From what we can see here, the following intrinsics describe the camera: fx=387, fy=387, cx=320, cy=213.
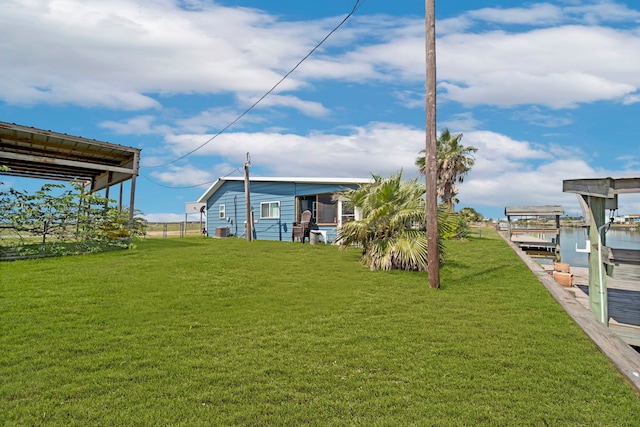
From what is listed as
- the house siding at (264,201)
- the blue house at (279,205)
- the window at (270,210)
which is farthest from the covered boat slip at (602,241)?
the window at (270,210)

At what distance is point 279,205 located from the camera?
18516 mm

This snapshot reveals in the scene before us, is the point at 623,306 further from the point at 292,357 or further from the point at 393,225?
the point at 292,357

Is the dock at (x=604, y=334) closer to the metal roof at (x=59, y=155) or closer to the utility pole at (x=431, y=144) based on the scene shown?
the utility pole at (x=431, y=144)

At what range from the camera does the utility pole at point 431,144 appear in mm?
6926

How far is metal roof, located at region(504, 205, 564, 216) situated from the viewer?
1738 centimetres

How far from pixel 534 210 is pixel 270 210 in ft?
40.1

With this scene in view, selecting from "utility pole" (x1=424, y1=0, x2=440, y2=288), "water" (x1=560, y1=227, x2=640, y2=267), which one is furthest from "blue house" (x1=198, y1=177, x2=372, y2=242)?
"water" (x1=560, y1=227, x2=640, y2=267)

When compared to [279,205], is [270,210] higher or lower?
lower

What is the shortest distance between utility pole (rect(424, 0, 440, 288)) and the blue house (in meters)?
7.99

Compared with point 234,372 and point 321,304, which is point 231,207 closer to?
point 321,304

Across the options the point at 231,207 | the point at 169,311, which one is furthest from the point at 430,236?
the point at 231,207

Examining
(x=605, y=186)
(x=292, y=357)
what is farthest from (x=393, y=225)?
(x=292, y=357)

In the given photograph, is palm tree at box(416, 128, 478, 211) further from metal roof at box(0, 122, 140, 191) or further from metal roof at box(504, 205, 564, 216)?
metal roof at box(0, 122, 140, 191)

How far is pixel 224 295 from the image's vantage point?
6.07m
